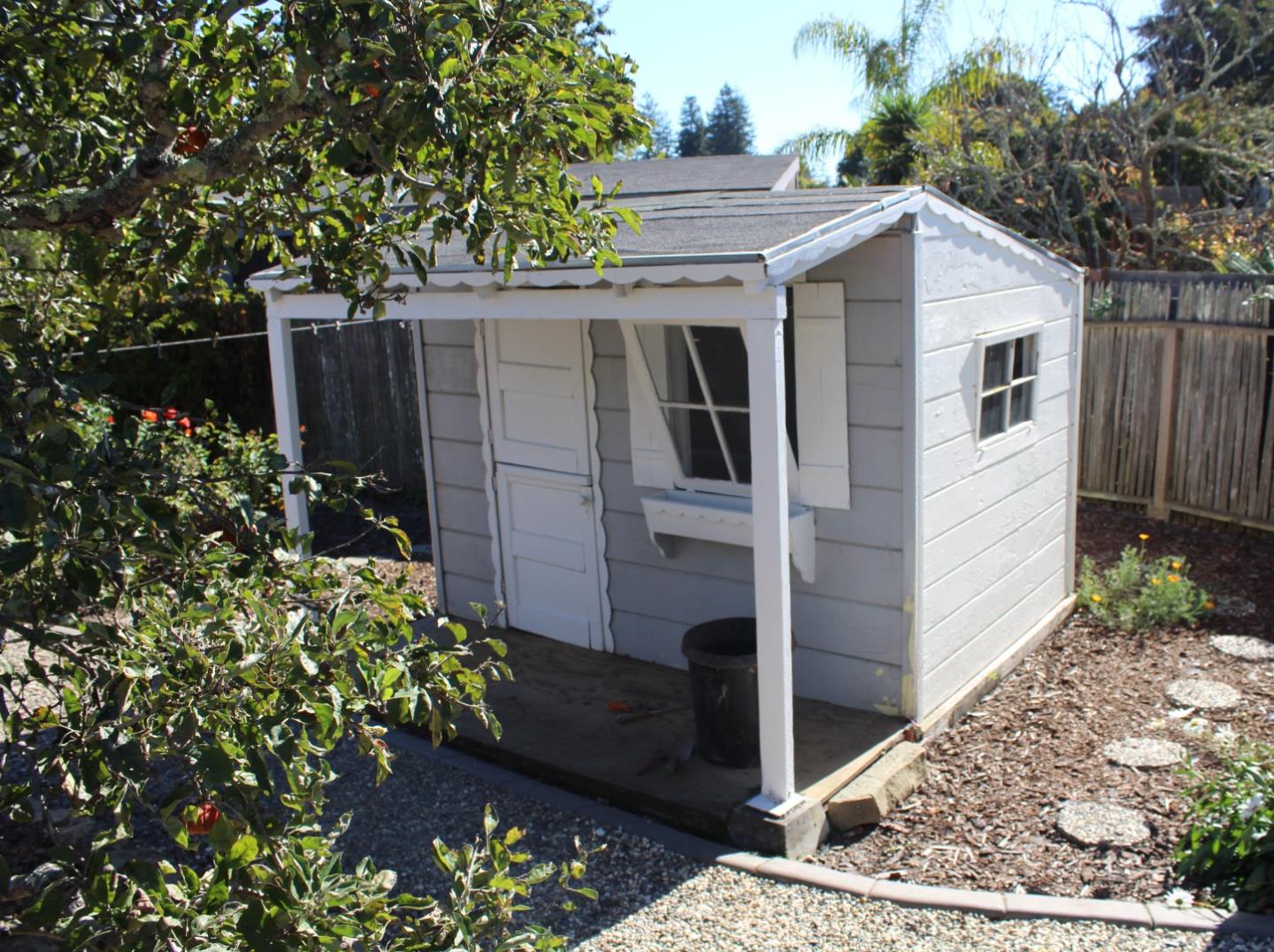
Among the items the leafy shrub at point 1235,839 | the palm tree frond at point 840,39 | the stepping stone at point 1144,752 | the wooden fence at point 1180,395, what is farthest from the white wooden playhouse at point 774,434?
the palm tree frond at point 840,39

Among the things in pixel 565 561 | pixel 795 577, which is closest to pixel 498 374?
pixel 565 561

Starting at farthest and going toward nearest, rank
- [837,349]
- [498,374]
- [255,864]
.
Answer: [498,374], [837,349], [255,864]

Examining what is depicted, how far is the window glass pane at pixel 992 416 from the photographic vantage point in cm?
590

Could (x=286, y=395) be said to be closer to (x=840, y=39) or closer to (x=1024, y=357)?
(x=1024, y=357)

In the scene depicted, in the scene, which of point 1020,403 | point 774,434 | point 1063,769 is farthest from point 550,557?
point 1063,769

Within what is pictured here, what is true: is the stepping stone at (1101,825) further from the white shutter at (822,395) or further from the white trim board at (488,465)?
the white trim board at (488,465)

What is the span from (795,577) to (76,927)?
416 centimetres

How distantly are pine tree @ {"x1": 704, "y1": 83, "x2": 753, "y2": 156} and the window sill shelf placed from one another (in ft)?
193

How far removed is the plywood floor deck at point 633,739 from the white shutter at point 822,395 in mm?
1110

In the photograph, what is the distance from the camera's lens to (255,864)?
6.00 feet

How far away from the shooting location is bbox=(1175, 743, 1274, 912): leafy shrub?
400 centimetres

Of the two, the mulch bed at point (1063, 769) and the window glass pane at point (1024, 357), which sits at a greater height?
the window glass pane at point (1024, 357)

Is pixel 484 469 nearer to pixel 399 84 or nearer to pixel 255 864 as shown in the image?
pixel 399 84

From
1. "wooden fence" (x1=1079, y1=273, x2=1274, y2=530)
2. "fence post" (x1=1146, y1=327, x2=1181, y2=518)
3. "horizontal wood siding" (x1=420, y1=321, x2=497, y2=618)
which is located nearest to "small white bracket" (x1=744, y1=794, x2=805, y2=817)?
"horizontal wood siding" (x1=420, y1=321, x2=497, y2=618)
